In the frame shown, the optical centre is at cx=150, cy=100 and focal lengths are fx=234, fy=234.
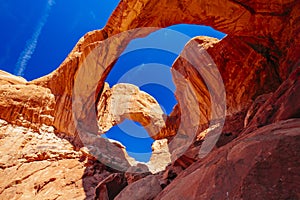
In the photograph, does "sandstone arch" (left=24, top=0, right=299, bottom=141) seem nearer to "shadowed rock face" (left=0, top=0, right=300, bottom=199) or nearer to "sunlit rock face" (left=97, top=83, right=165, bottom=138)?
"shadowed rock face" (left=0, top=0, right=300, bottom=199)

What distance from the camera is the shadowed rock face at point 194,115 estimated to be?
3.25 meters

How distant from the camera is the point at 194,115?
18484mm

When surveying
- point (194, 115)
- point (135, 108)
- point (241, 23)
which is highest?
point (135, 108)

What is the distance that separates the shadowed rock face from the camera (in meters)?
3.25

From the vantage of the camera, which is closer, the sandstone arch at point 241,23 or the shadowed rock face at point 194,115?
the shadowed rock face at point 194,115

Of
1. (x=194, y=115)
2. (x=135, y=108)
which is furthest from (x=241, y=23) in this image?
(x=135, y=108)

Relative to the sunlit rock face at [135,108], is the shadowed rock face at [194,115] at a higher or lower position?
lower

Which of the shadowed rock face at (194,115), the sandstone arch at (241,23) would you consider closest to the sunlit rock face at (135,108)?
the shadowed rock face at (194,115)

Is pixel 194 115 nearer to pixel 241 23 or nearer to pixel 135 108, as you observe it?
pixel 241 23

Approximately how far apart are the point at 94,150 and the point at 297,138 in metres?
11.7

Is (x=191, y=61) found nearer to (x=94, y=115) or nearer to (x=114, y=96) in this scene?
(x=94, y=115)

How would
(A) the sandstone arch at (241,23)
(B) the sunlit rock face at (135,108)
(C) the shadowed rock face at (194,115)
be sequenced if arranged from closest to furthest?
(C) the shadowed rock face at (194,115), (A) the sandstone arch at (241,23), (B) the sunlit rock face at (135,108)

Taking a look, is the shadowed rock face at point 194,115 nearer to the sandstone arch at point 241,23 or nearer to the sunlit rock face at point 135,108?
the sandstone arch at point 241,23

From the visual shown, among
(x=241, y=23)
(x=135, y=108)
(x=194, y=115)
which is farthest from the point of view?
(x=135, y=108)
